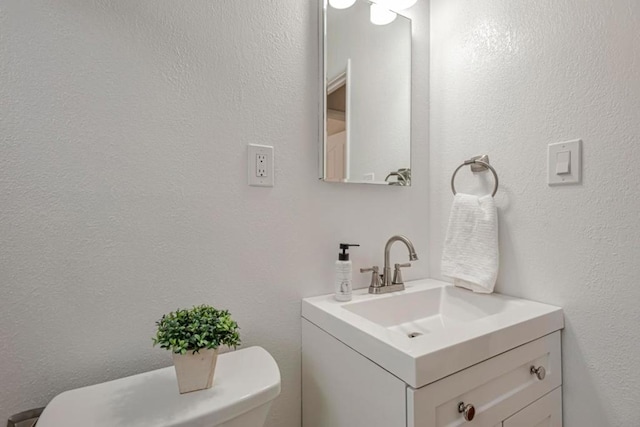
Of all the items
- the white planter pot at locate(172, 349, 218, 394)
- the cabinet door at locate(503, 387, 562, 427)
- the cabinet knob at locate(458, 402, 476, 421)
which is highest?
the white planter pot at locate(172, 349, 218, 394)

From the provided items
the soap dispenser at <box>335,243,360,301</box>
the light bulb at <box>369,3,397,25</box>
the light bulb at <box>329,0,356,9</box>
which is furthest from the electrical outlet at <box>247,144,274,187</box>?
the light bulb at <box>369,3,397,25</box>

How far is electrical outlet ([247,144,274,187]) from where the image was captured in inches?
37.6

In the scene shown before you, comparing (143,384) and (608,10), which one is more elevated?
(608,10)

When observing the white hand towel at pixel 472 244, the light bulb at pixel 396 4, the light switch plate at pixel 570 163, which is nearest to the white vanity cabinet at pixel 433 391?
the white hand towel at pixel 472 244

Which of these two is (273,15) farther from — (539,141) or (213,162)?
(539,141)

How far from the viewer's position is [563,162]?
0.90 m

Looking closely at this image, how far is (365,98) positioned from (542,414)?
3.68 ft

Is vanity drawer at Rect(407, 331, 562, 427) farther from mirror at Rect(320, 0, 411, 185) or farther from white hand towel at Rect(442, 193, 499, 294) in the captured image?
mirror at Rect(320, 0, 411, 185)

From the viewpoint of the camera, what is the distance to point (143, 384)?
2.37ft

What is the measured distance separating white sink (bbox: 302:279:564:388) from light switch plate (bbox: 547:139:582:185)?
376 millimetres

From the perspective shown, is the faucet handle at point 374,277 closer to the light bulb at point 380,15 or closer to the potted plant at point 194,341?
the potted plant at point 194,341

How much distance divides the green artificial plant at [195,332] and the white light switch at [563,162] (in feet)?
3.25

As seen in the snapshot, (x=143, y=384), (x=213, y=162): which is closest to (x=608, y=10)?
(x=213, y=162)

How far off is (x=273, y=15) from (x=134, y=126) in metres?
0.56
